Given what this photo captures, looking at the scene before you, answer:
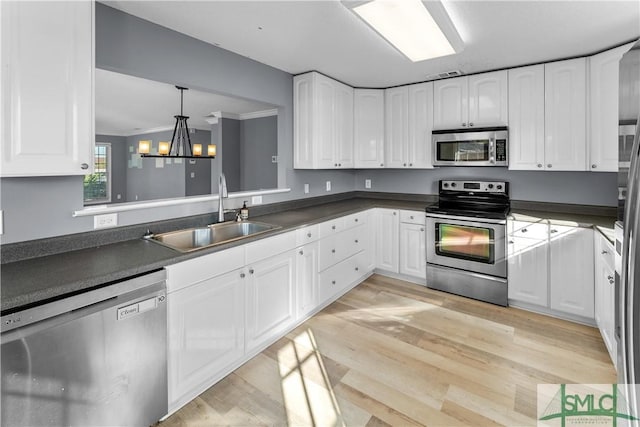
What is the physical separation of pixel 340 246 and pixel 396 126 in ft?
5.83

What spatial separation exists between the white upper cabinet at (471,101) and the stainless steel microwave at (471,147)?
4.4 inches

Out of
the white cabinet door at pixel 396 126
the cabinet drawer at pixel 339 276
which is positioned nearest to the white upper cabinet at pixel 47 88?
the cabinet drawer at pixel 339 276

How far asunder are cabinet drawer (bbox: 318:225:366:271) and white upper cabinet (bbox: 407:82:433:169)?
109 cm

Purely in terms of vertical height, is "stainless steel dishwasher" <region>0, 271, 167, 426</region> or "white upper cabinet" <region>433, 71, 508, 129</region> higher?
"white upper cabinet" <region>433, 71, 508, 129</region>

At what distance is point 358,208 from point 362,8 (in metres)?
2.03

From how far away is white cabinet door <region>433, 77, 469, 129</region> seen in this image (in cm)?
349

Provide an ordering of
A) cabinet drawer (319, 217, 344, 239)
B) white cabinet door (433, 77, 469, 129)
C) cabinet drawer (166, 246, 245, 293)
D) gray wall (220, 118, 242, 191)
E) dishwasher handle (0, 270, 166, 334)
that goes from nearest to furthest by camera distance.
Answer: dishwasher handle (0, 270, 166, 334), cabinet drawer (166, 246, 245, 293), cabinet drawer (319, 217, 344, 239), white cabinet door (433, 77, 469, 129), gray wall (220, 118, 242, 191)

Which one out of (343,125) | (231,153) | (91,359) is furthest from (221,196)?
(231,153)

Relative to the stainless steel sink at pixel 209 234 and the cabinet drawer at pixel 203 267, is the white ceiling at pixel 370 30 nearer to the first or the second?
the stainless steel sink at pixel 209 234

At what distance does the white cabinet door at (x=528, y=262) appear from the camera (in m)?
2.86

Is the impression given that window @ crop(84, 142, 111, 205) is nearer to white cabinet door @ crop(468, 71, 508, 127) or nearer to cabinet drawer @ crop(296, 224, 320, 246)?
cabinet drawer @ crop(296, 224, 320, 246)

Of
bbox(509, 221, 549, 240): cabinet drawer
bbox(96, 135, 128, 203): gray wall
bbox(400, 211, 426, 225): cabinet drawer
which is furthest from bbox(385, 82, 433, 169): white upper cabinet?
bbox(96, 135, 128, 203): gray wall

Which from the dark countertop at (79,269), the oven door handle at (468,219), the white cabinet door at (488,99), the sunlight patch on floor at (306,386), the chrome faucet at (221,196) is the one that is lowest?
the sunlight patch on floor at (306,386)

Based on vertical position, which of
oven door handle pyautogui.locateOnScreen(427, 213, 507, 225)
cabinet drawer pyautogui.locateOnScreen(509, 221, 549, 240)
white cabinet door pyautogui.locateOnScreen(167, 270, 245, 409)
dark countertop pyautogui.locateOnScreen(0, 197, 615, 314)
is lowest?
white cabinet door pyautogui.locateOnScreen(167, 270, 245, 409)
